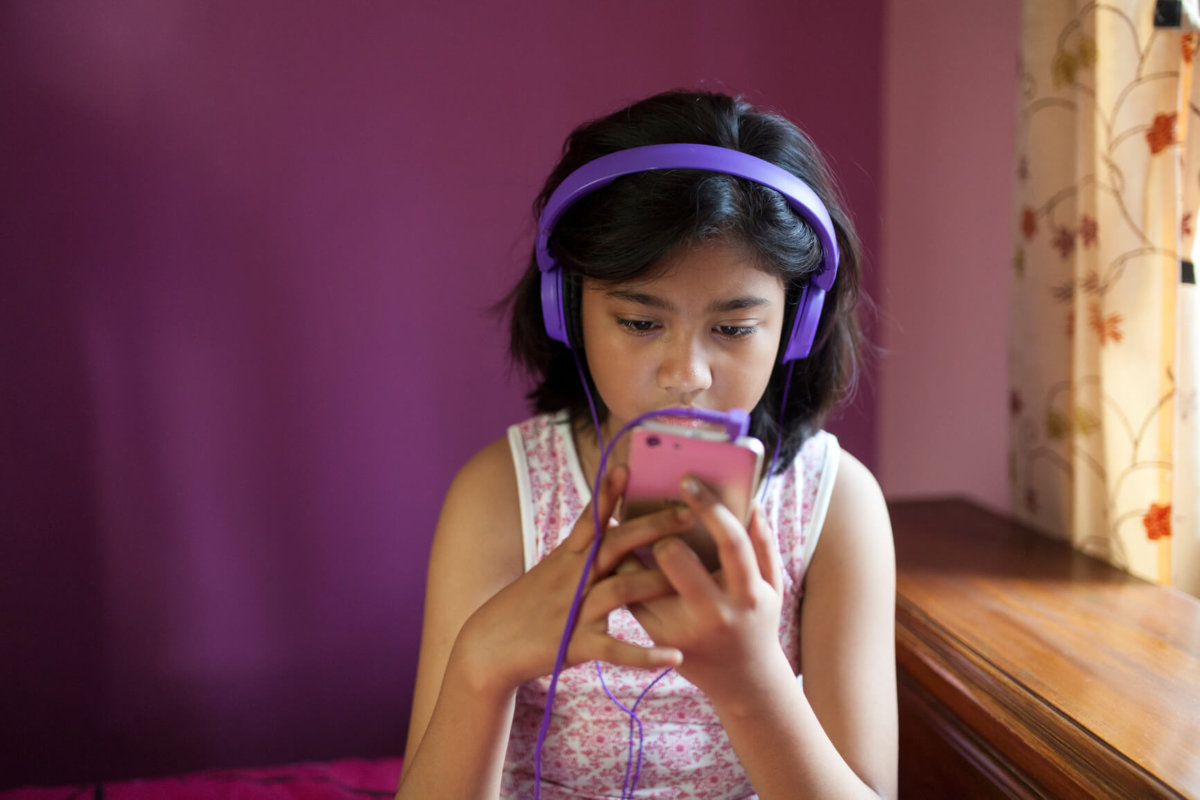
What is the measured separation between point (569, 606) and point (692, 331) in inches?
10.8

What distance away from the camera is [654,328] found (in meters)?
0.84

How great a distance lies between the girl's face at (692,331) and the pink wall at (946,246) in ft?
3.19

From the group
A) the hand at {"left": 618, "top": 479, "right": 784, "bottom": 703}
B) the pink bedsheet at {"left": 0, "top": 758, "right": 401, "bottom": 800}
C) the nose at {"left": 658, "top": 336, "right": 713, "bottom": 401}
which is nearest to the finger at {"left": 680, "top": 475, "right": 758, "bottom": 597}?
the hand at {"left": 618, "top": 479, "right": 784, "bottom": 703}

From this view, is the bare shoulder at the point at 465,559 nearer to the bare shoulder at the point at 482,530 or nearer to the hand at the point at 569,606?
the bare shoulder at the point at 482,530

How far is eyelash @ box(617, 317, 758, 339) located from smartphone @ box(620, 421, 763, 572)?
7.5 inches

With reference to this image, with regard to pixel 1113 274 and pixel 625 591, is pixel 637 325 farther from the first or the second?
pixel 1113 274

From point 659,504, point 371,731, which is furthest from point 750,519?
point 371,731

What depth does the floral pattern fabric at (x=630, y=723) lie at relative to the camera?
98cm

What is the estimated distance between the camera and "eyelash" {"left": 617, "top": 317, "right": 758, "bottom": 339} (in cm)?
83

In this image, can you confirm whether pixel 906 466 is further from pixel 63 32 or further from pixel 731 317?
pixel 63 32

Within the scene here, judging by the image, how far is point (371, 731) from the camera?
163 centimetres

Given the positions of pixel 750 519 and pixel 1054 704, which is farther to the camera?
pixel 1054 704

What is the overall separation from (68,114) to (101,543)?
674mm

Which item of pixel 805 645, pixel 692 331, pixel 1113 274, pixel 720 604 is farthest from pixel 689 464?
pixel 1113 274
